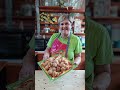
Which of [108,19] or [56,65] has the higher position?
[108,19]

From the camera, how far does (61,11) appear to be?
1231mm

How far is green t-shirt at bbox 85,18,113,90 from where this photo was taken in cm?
123

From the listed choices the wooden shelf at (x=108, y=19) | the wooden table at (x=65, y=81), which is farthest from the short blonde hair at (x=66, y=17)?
the wooden table at (x=65, y=81)

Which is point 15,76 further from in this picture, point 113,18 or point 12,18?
point 113,18

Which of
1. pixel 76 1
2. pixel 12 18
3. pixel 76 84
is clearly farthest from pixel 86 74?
pixel 12 18

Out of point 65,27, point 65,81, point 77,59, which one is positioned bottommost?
point 65,81

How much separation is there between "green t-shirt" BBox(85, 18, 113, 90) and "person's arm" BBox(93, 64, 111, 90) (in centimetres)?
3

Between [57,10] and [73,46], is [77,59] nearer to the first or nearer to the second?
[73,46]

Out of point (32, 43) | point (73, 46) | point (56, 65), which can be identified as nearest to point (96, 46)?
point (73, 46)

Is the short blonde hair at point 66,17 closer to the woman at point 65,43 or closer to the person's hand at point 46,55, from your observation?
the woman at point 65,43

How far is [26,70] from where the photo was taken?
1303 millimetres

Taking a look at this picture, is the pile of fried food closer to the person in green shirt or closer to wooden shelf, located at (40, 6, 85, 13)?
the person in green shirt

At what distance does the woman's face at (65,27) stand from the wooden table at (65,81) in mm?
208

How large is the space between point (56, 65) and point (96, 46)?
0.23m
